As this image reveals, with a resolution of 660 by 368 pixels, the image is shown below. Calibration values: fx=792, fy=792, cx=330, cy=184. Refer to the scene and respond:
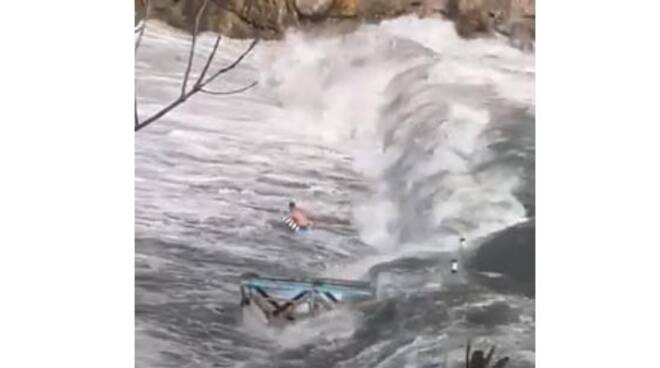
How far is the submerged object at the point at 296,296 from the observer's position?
1027mm

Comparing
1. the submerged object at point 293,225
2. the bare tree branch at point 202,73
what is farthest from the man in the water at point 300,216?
the bare tree branch at point 202,73

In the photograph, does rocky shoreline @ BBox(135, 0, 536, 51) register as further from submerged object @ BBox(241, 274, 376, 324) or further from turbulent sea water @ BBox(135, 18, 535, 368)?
submerged object @ BBox(241, 274, 376, 324)

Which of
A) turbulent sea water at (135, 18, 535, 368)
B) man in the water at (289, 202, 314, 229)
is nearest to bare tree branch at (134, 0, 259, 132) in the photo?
turbulent sea water at (135, 18, 535, 368)

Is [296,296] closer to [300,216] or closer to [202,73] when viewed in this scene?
[300,216]

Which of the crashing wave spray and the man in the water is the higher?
the crashing wave spray

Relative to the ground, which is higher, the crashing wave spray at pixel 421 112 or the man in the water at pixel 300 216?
the crashing wave spray at pixel 421 112

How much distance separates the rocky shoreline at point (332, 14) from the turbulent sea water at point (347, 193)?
2cm

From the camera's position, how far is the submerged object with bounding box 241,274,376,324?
40.4 inches

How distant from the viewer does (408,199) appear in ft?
3.35

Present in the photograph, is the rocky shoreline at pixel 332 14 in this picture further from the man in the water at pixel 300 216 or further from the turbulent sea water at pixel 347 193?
the man in the water at pixel 300 216

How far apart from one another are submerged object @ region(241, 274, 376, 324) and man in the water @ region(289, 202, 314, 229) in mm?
72
